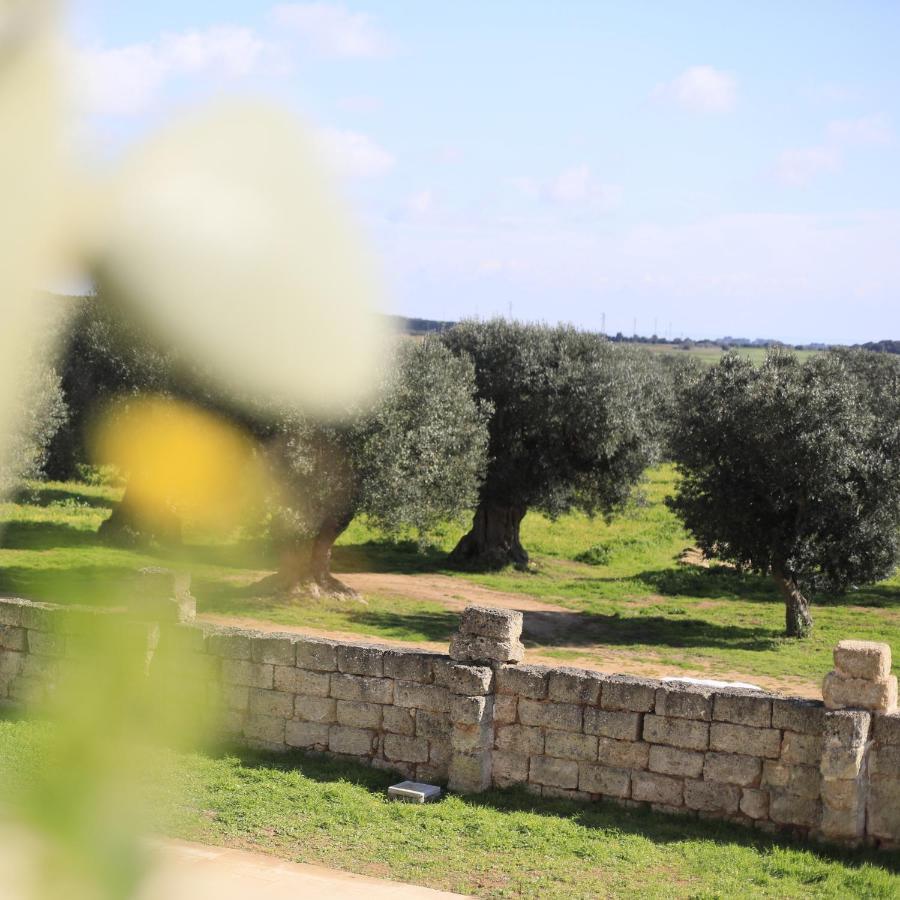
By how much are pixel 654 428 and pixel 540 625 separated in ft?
32.5

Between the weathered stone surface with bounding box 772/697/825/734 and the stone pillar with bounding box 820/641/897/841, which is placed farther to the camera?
the weathered stone surface with bounding box 772/697/825/734

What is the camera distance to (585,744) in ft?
39.1

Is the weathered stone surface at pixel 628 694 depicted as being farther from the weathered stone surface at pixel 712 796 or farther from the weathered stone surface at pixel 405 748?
the weathered stone surface at pixel 405 748

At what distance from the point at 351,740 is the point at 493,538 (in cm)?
2066

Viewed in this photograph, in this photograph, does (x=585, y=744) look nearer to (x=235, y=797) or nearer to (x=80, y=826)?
(x=235, y=797)

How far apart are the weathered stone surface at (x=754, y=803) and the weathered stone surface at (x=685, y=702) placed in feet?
2.61

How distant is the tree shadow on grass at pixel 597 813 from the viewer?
1079 cm

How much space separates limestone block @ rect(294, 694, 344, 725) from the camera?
1297cm

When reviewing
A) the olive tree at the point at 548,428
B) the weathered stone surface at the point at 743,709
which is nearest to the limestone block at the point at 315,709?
the weathered stone surface at the point at 743,709

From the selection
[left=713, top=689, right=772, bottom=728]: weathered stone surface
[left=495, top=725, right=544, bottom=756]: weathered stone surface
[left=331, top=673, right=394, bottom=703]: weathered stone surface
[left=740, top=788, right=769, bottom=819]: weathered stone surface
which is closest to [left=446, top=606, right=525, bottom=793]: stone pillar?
[left=495, top=725, right=544, bottom=756]: weathered stone surface

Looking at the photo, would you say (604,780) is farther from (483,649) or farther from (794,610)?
(794,610)

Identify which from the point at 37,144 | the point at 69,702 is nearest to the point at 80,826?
the point at 69,702

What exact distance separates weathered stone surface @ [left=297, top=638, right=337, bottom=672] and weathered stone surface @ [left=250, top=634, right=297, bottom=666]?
95mm

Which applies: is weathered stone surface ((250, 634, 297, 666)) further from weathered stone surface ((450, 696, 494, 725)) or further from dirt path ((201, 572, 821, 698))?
dirt path ((201, 572, 821, 698))
